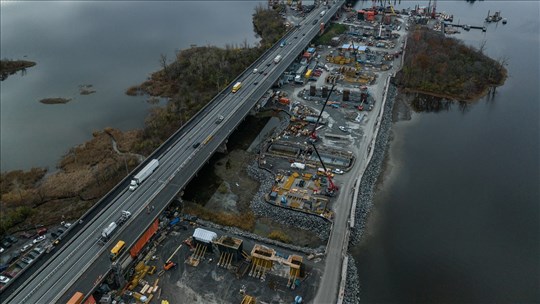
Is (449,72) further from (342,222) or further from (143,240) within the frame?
(143,240)

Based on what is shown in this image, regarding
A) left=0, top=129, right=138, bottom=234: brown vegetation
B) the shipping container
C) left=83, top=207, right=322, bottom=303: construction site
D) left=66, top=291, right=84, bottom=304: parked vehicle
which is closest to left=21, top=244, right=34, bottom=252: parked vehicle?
left=0, top=129, right=138, bottom=234: brown vegetation

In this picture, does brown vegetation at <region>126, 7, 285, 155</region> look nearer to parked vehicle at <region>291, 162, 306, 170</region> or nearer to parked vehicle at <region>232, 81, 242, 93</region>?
parked vehicle at <region>232, 81, 242, 93</region>

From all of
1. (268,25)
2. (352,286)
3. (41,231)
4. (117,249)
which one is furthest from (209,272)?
(268,25)

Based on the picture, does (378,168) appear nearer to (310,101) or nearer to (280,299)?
(310,101)

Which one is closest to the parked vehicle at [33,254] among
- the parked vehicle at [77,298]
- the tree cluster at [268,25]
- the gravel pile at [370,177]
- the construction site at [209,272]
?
the construction site at [209,272]

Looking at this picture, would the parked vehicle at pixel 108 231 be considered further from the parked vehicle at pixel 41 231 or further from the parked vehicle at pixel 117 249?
the parked vehicle at pixel 41 231

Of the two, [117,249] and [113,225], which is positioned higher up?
[113,225]

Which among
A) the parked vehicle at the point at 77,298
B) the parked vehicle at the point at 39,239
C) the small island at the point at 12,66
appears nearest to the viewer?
the parked vehicle at the point at 77,298
